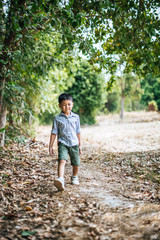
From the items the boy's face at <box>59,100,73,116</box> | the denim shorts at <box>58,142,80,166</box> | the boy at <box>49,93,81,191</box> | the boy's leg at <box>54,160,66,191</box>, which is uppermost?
the boy's face at <box>59,100,73,116</box>

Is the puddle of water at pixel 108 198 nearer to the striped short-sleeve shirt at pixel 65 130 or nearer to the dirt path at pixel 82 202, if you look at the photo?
the dirt path at pixel 82 202

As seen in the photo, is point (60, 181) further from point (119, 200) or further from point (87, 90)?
point (87, 90)

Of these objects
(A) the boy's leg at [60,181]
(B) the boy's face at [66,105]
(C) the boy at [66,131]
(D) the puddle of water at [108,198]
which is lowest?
(D) the puddle of water at [108,198]

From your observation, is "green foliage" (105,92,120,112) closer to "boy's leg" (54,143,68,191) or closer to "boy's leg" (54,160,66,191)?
"boy's leg" (54,143,68,191)

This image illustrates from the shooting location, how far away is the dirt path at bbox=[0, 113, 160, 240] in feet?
7.77

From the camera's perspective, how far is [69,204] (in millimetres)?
3109

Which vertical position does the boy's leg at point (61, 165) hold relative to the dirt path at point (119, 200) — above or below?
above

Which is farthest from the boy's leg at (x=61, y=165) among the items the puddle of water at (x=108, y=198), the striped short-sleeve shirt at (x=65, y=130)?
the puddle of water at (x=108, y=198)

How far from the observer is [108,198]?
341 cm

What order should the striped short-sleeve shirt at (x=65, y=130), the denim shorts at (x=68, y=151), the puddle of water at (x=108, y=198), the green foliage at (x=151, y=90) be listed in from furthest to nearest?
1. the green foliage at (x=151, y=90)
2. the striped short-sleeve shirt at (x=65, y=130)
3. the denim shorts at (x=68, y=151)
4. the puddle of water at (x=108, y=198)

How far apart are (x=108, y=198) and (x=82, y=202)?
475 millimetres

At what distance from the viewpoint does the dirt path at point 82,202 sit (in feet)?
7.77

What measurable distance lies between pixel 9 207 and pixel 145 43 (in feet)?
14.9

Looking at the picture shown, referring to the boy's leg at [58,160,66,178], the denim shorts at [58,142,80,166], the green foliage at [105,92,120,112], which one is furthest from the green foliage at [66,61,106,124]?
the boy's leg at [58,160,66,178]
